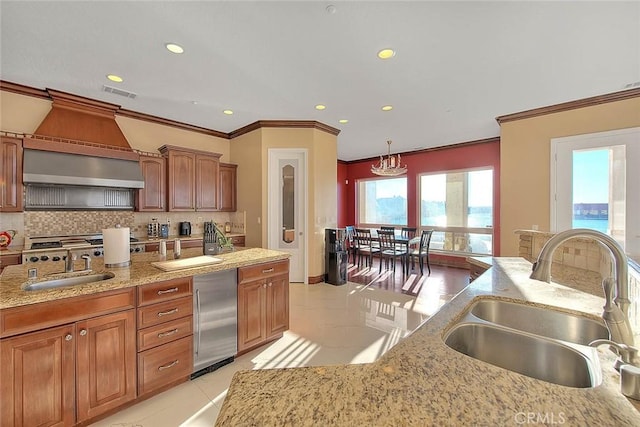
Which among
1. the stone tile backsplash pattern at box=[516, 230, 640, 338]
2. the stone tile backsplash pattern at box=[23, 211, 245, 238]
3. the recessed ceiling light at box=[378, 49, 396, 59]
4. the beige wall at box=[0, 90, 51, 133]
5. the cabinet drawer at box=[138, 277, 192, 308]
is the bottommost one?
the cabinet drawer at box=[138, 277, 192, 308]

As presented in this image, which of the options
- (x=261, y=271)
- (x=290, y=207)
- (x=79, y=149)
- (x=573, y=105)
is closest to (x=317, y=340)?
(x=261, y=271)

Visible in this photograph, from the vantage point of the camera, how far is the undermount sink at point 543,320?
46.0 inches

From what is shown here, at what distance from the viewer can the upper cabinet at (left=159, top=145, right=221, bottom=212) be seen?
440cm

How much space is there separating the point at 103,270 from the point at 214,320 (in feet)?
2.94

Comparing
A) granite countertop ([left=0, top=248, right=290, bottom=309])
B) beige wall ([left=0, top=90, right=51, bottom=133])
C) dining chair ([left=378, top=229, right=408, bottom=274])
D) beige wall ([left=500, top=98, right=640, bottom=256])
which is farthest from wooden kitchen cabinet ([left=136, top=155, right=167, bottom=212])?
beige wall ([left=500, top=98, right=640, bottom=256])

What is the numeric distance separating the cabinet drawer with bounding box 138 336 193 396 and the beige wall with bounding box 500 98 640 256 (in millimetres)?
4518

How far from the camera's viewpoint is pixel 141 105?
13.1 ft

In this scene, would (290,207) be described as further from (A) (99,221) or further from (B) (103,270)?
(B) (103,270)

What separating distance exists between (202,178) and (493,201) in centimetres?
593

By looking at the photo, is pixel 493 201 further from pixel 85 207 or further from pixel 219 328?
pixel 85 207

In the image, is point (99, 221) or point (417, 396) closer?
point (417, 396)

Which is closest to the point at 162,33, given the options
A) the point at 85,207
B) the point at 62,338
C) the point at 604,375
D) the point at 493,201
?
the point at 62,338

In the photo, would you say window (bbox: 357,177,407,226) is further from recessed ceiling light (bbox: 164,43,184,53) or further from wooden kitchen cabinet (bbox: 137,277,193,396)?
wooden kitchen cabinet (bbox: 137,277,193,396)

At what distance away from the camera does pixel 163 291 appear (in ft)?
6.33
